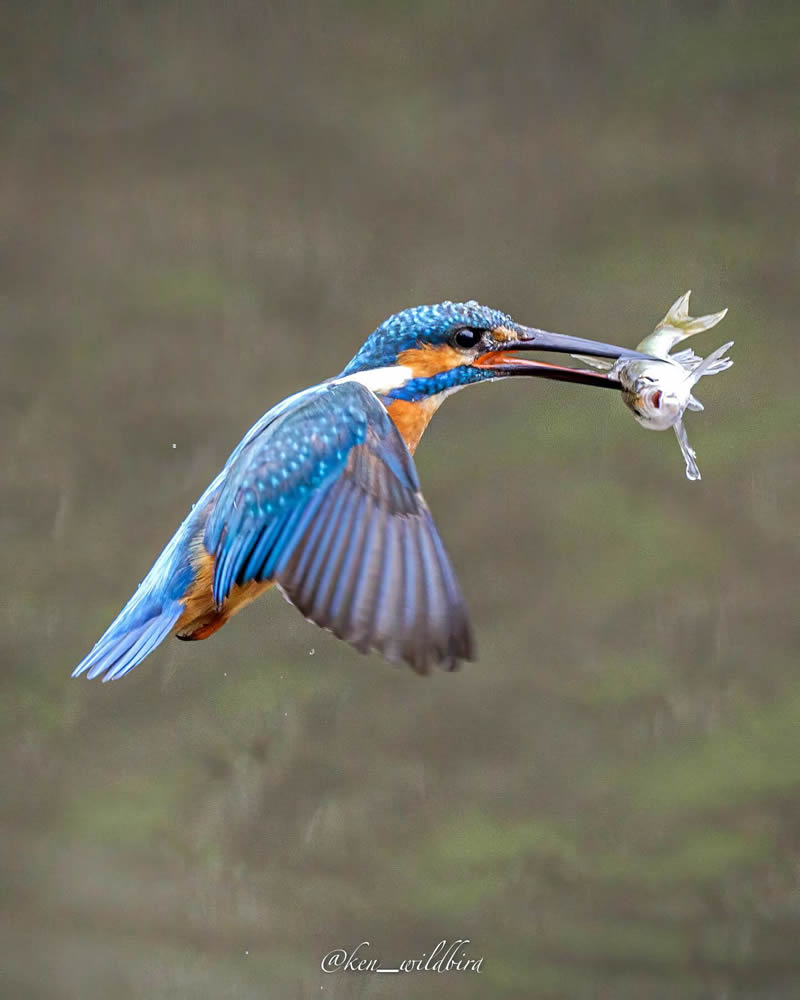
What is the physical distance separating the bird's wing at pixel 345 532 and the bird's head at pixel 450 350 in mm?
69

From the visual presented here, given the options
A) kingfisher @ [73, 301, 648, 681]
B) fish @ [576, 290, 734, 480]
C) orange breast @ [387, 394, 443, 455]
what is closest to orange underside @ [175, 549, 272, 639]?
kingfisher @ [73, 301, 648, 681]

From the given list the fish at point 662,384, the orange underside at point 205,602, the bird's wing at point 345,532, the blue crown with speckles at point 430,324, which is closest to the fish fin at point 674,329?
the fish at point 662,384

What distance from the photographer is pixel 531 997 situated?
2.40 meters

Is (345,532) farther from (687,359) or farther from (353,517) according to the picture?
(687,359)

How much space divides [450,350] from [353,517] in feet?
0.76

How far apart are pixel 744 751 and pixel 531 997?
57 centimetres

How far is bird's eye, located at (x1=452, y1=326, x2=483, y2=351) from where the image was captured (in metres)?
1.24

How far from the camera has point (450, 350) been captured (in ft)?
4.07

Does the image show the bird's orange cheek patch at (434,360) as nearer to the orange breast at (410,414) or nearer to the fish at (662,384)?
the orange breast at (410,414)

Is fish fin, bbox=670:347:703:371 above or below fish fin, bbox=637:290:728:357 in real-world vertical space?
below

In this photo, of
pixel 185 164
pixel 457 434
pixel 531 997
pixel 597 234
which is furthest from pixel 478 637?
pixel 185 164

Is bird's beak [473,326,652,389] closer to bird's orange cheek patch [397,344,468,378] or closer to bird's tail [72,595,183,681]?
bird's orange cheek patch [397,344,468,378]

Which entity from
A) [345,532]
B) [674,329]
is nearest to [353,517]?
[345,532]

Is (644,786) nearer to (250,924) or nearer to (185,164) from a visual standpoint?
(250,924)
